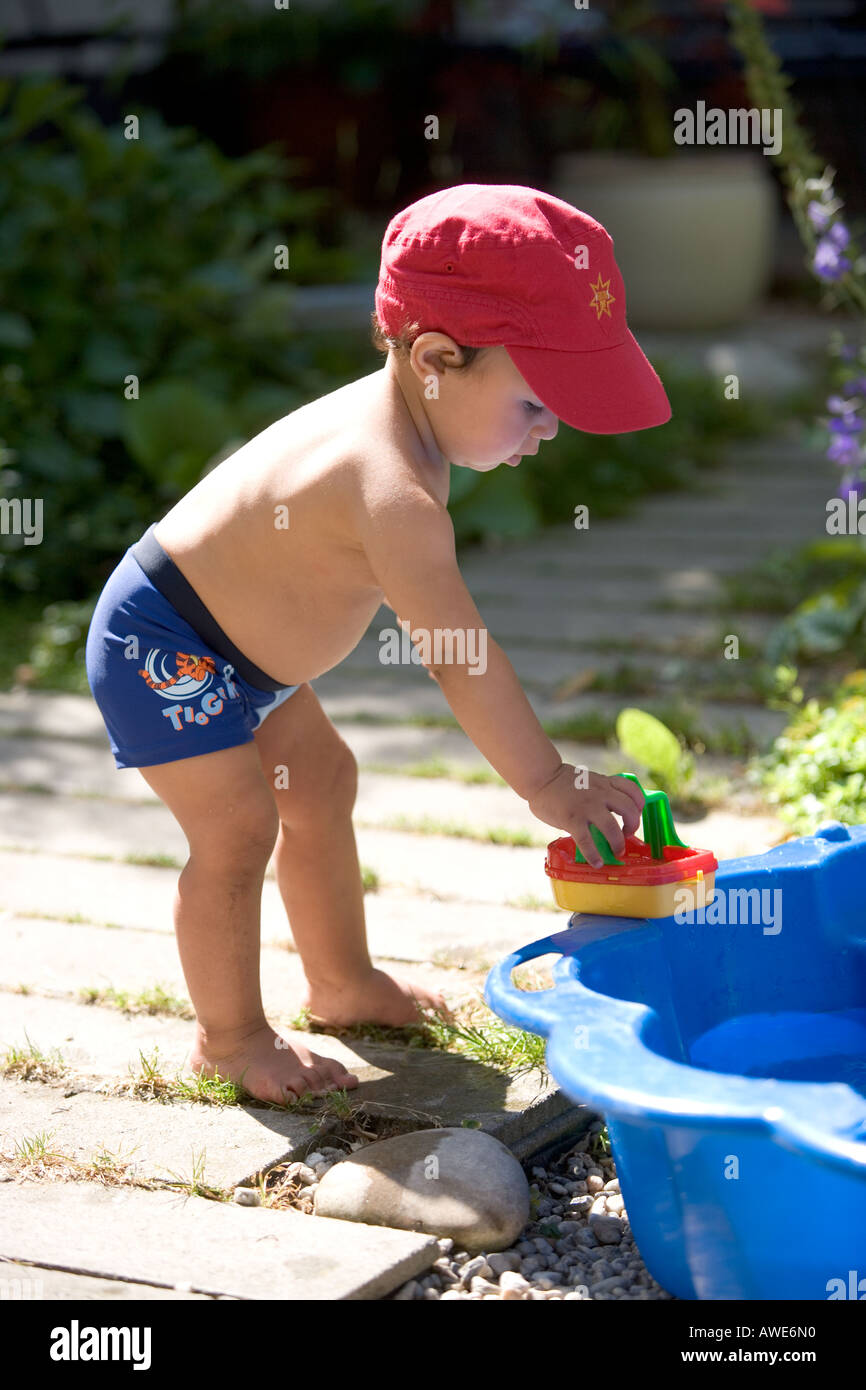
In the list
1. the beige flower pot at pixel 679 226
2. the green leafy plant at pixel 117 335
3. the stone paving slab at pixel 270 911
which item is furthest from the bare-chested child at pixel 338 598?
the beige flower pot at pixel 679 226

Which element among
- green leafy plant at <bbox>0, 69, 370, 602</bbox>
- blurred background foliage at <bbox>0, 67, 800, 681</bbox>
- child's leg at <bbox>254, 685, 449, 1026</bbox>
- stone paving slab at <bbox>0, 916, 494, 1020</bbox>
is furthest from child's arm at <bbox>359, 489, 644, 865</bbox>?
green leafy plant at <bbox>0, 69, 370, 602</bbox>

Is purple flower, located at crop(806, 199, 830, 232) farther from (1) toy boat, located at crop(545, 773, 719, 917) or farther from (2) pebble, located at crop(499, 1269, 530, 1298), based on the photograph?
(2) pebble, located at crop(499, 1269, 530, 1298)

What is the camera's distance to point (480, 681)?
190cm

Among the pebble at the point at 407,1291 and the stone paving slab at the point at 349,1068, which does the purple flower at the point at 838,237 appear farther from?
the pebble at the point at 407,1291

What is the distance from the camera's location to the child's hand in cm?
187

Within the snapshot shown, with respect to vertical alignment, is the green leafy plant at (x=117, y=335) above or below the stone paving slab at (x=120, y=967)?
above

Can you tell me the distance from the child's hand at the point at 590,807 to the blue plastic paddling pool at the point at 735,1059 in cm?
11

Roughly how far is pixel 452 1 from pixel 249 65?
119 cm

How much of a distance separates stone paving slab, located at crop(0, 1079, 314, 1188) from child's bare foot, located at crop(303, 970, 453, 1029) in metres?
0.27

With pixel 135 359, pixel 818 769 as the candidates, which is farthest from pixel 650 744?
pixel 135 359

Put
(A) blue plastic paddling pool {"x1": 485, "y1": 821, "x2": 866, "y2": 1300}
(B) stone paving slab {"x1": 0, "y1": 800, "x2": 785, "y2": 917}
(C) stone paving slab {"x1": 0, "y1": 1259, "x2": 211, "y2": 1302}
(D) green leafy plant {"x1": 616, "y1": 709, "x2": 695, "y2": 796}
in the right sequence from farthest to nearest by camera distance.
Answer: (D) green leafy plant {"x1": 616, "y1": 709, "x2": 695, "y2": 796}
(B) stone paving slab {"x1": 0, "y1": 800, "x2": 785, "y2": 917}
(C) stone paving slab {"x1": 0, "y1": 1259, "x2": 211, "y2": 1302}
(A) blue plastic paddling pool {"x1": 485, "y1": 821, "x2": 866, "y2": 1300}

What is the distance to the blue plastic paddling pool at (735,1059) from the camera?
1471mm
